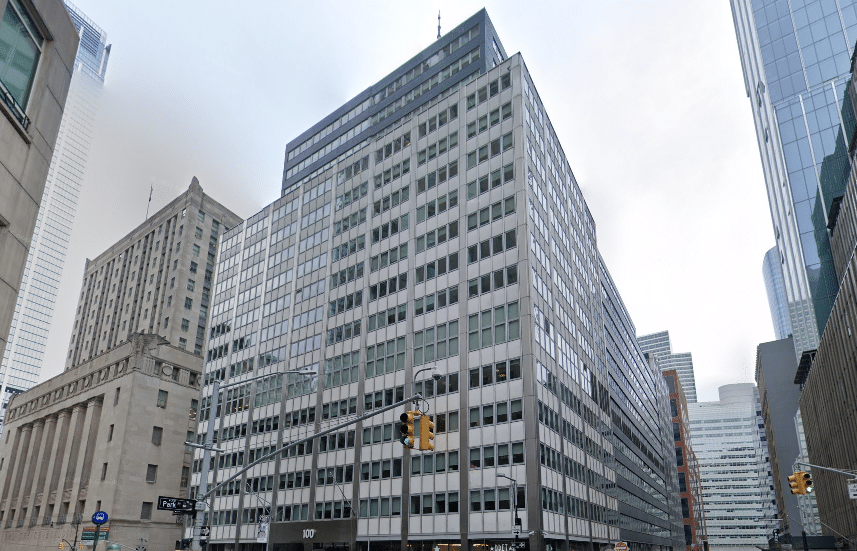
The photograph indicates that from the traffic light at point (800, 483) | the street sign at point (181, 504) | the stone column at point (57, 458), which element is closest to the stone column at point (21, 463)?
the stone column at point (57, 458)

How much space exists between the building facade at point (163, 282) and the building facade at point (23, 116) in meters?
91.9

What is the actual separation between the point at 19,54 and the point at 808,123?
11751 centimetres

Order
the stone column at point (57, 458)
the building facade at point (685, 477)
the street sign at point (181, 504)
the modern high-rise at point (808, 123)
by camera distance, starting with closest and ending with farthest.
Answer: the street sign at point (181, 504)
the stone column at point (57, 458)
the modern high-rise at point (808, 123)
the building facade at point (685, 477)

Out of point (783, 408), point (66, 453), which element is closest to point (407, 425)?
point (66, 453)

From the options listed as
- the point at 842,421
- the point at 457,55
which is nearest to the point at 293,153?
the point at 457,55

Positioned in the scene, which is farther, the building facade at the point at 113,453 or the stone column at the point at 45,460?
the stone column at the point at 45,460

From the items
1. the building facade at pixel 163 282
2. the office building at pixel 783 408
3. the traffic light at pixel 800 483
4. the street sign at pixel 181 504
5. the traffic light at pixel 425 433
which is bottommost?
the street sign at pixel 181 504

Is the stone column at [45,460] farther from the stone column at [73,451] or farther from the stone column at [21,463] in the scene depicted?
the stone column at [21,463]

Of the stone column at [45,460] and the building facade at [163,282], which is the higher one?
the building facade at [163,282]

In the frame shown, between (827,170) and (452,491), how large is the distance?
8674cm

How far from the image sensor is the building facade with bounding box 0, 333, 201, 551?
76312 mm

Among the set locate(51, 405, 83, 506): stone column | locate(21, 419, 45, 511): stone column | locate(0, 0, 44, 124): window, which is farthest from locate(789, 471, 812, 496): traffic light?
locate(21, 419, 45, 511): stone column

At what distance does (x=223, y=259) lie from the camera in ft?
294

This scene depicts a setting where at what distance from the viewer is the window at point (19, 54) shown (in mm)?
16172
